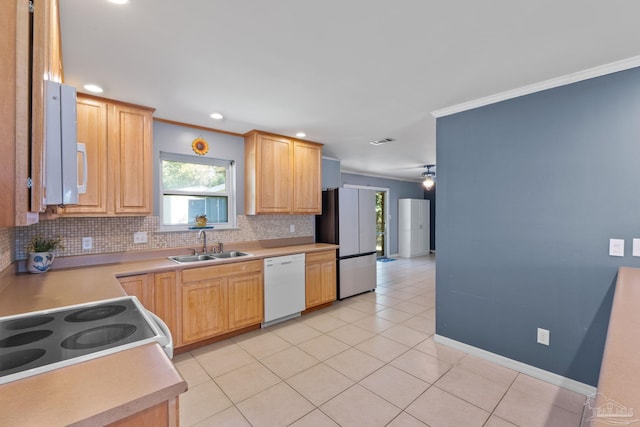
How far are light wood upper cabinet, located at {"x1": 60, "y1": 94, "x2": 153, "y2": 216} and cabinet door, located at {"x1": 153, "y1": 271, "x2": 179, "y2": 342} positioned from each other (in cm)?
68

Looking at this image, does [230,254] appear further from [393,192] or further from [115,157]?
[393,192]

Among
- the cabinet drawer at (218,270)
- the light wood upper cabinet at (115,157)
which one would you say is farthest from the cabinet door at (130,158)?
the cabinet drawer at (218,270)

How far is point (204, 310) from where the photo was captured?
2.88 meters

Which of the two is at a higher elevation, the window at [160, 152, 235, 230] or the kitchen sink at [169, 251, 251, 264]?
the window at [160, 152, 235, 230]

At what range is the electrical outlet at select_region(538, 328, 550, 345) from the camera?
2330mm

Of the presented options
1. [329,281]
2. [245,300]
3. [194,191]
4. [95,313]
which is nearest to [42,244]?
[194,191]

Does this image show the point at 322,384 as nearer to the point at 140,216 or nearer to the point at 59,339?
the point at 59,339

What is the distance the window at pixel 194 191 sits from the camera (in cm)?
329

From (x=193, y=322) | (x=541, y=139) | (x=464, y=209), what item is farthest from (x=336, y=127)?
(x=193, y=322)

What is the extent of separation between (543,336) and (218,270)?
2.96 m

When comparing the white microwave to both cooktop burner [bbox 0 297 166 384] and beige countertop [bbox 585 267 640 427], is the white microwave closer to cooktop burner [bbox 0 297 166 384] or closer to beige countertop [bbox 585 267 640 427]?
cooktop burner [bbox 0 297 166 384]

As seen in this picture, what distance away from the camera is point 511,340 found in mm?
2510

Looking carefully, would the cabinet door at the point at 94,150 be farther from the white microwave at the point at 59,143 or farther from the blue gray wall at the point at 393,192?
the blue gray wall at the point at 393,192

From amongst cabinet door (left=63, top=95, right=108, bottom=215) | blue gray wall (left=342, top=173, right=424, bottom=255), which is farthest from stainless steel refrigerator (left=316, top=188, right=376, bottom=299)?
cabinet door (left=63, top=95, right=108, bottom=215)
